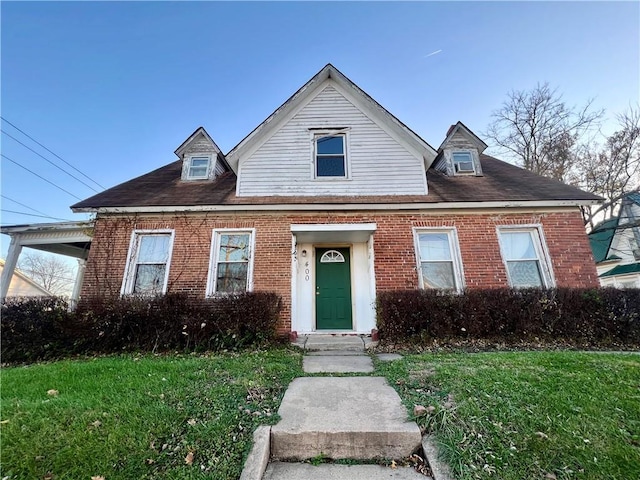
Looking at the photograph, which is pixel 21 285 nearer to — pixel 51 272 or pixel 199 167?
pixel 51 272

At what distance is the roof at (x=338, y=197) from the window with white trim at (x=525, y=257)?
93 cm

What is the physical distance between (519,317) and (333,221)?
4759 millimetres

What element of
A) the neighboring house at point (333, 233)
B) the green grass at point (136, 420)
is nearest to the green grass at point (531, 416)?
the green grass at point (136, 420)

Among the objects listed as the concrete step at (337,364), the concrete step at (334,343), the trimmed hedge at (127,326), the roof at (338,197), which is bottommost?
the concrete step at (337,364)

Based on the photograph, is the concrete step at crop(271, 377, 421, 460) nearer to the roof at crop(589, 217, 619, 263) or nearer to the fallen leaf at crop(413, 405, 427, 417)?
the fallen leaf at crop(413, 405, 427, 417)

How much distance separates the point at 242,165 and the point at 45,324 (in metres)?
5.79

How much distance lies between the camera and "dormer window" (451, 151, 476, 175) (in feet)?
30.6

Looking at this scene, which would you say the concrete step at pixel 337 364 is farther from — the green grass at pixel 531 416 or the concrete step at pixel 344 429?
the concrete step at pixel 344 429

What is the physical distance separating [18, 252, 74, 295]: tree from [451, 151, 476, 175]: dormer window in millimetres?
44980

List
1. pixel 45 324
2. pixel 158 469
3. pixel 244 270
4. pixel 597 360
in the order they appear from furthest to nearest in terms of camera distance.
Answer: pixel 244 270 < pixel 45 324 < pixel 597 360 < pixel 158 469

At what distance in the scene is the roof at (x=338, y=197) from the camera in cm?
753

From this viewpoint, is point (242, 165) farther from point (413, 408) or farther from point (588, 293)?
point (588, 293)

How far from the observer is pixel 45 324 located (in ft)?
18.6

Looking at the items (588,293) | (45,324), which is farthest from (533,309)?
(45,324)
